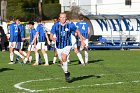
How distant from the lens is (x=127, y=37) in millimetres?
39188

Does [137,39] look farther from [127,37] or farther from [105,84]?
[105,84]

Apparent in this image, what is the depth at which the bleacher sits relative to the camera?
38016 mm

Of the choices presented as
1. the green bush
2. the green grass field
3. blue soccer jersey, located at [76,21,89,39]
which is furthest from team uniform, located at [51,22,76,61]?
the green bush

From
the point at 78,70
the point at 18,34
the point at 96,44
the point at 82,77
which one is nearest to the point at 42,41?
the point at 18,34

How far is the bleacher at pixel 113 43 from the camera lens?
38.0m

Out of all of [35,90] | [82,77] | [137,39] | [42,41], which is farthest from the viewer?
[137,39]

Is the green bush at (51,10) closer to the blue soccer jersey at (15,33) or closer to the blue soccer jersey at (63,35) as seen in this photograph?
the blue soccer jersey at (15,33)

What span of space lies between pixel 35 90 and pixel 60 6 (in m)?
60.6

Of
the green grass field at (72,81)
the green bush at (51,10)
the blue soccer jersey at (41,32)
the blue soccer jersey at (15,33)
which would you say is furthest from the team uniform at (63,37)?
the green bush at (51,10)

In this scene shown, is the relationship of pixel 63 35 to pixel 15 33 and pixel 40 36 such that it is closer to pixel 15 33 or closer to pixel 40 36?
pixel 40 36

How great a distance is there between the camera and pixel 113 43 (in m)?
38.8

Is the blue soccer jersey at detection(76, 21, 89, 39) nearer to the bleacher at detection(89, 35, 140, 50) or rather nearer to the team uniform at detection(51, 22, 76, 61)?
the team uniform at detection(51, 22, 76, 61)

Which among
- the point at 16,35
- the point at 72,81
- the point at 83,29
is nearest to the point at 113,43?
the point at 83,29

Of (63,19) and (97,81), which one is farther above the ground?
(63,19)
